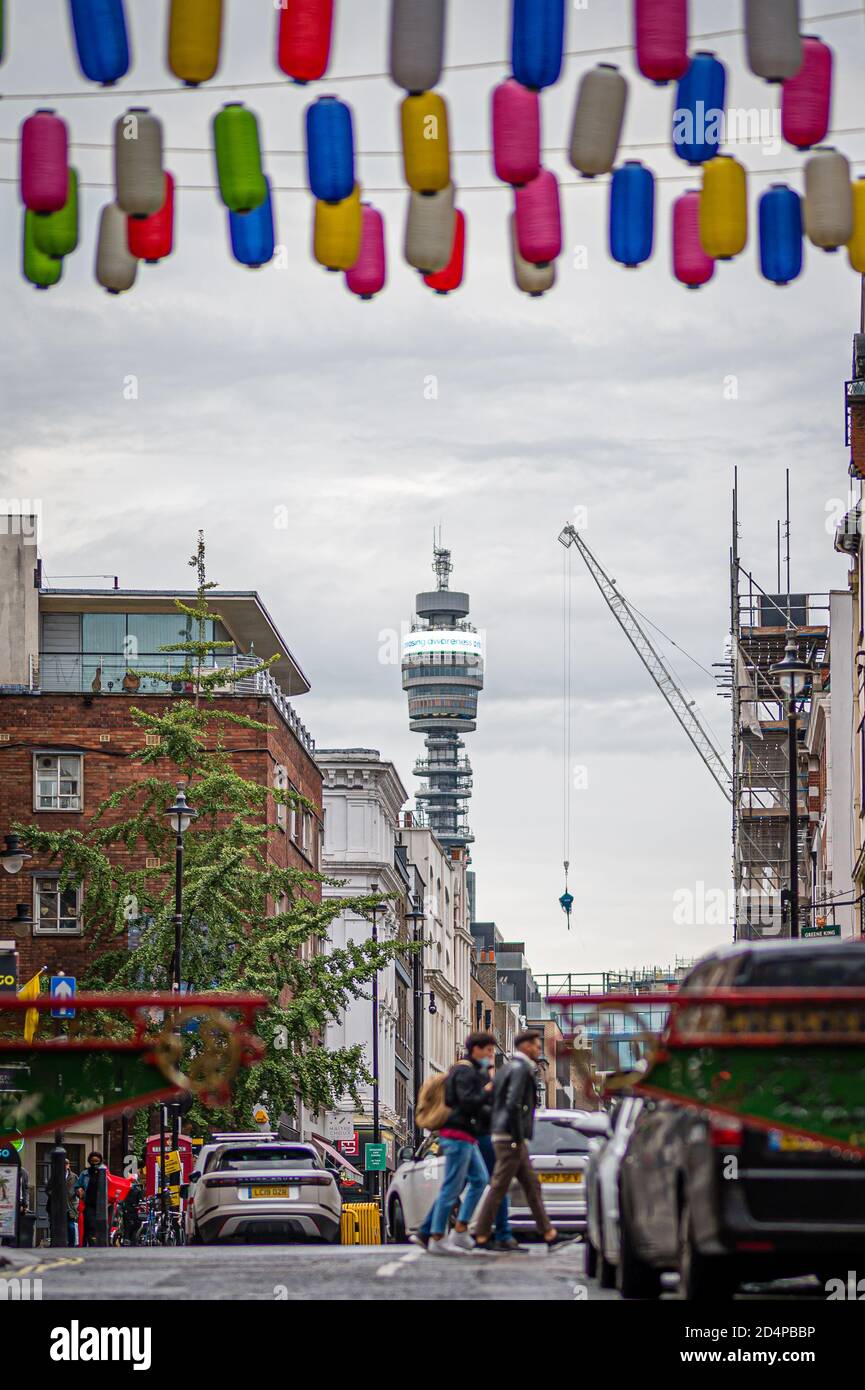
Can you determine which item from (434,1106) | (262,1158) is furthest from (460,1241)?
(262,1158)

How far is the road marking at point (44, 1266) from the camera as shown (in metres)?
17.5

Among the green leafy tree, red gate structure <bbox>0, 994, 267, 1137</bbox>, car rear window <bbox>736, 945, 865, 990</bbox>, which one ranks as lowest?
red gate structure <bbox>0, 994, 267, 1137</bbox>

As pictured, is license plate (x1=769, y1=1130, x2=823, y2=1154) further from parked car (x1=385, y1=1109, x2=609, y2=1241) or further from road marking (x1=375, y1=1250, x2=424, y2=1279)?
parked car (x1=385, y1=1109, x2=609, y2=1241)

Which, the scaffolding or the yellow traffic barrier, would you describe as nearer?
the yellow traffic barrier

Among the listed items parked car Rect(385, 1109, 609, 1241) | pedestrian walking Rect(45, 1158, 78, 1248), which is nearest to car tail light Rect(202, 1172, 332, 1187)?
parked car Rect(385, 1109, 609, 1241)

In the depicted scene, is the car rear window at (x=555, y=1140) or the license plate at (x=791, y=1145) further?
the car rear window at (x=555, y=1140)

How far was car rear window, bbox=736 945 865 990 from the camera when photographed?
44.6ft

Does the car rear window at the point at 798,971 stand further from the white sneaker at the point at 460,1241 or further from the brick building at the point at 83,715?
the brick building at the point at 83,715

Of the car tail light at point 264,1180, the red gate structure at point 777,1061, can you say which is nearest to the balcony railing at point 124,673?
the car tail light at point 264,1180

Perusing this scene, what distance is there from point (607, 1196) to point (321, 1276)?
2133mm

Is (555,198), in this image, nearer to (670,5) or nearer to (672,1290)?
(670,5)

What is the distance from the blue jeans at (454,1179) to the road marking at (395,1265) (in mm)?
380

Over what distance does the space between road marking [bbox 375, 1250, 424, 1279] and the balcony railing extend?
174 ft
